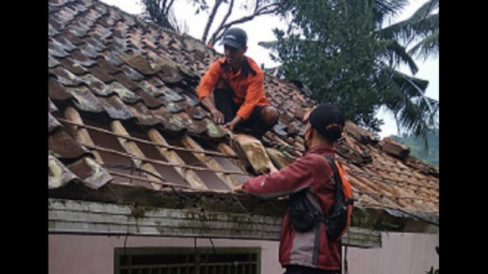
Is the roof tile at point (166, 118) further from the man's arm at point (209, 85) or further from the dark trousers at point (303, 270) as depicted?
the dark trousers at point (303, 270)

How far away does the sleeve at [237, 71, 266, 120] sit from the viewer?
4949 millimetres

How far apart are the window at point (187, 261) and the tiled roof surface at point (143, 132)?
792 millimetres

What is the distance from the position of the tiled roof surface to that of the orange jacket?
256 mm

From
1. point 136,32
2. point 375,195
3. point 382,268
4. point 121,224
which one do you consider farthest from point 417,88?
point 121,224

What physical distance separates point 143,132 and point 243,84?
1264mm

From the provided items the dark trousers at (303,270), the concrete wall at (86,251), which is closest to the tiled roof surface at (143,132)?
the dark trousers at (303,270)

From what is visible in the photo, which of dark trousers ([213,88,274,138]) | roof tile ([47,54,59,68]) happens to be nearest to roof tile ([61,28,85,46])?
roof tile ([47,54,59,68])

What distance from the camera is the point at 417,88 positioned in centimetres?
1578

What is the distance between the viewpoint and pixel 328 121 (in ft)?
11.8

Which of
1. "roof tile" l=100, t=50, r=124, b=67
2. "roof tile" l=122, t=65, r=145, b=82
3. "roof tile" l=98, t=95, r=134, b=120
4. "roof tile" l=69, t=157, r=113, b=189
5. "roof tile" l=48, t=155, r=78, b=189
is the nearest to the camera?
"roof tile" l=48, t=155, r=78, b=189

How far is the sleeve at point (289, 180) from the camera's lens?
3.35 metres

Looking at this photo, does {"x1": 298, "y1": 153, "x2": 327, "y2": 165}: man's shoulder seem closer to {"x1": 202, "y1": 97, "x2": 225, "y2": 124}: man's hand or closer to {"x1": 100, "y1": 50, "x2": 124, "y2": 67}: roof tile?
{"x1": 202, "y1": 97, "x2": 225, "y2": 124}: man's hand
